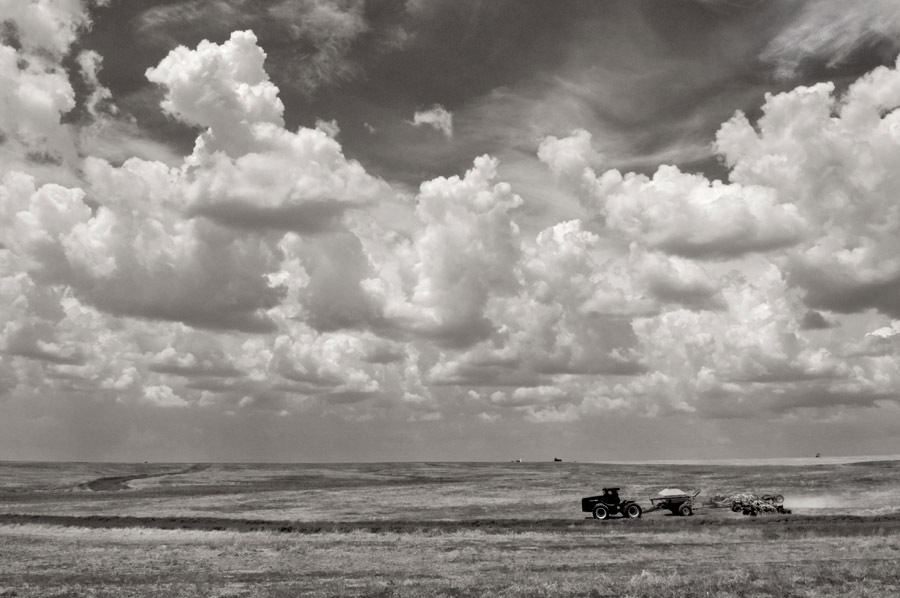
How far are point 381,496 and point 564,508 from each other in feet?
105

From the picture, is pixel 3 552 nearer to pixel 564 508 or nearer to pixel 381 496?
pixel 564 508

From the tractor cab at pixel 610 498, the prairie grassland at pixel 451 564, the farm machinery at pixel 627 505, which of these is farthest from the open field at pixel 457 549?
the tractor cab at pixel 610 498

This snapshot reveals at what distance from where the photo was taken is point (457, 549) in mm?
45594

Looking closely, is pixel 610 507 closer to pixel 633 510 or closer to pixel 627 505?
pixel 627 505

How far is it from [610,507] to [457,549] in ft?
67.1

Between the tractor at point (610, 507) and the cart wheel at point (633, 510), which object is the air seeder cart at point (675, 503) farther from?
the tractor at point (610, 507)

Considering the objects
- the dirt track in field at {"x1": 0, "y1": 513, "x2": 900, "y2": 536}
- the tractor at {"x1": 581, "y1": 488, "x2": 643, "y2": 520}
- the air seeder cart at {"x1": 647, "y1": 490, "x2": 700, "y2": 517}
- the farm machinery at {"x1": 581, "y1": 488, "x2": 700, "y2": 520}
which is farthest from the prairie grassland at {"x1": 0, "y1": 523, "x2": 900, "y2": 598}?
the air seeder cart at {"x1": 647, "y1": 490, "x2": 700, "y2": 517}

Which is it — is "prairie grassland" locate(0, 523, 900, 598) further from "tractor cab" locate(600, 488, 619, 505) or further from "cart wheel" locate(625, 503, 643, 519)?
"cart wheel" locate(625, 503, 643, 519)

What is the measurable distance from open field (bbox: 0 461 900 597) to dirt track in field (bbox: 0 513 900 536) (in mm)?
161

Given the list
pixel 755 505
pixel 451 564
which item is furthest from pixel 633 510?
pixel 451 564

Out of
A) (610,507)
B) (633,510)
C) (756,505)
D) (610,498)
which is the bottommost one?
(633,510)

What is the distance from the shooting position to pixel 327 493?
102 metres

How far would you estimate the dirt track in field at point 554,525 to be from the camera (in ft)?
169

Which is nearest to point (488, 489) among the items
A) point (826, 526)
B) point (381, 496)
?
point (381, 496)
